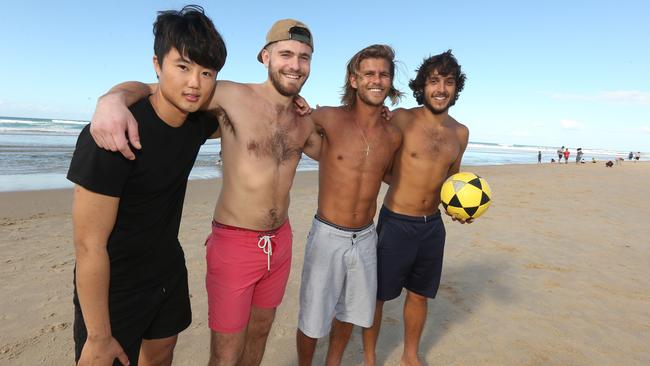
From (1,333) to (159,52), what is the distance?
12.5 ft

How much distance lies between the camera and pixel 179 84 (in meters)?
1.97

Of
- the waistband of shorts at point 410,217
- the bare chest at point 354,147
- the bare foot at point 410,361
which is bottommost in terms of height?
the bare foot at point 410,361

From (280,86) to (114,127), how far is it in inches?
55.6

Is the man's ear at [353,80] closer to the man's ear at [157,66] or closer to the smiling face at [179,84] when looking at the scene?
the smiling face at [179,84]

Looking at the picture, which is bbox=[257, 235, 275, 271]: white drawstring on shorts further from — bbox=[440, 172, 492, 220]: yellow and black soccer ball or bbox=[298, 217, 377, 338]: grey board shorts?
bbox=[440, 172, 492, 220]: yellow and black soccer ball

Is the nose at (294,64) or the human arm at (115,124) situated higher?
the nose at (294,64)

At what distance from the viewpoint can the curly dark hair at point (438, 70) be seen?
12.2 feet

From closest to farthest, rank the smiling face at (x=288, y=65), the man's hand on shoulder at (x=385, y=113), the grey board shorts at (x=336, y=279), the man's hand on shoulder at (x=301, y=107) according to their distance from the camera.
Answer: the smiling face at (x=288, y=65) → the man's hand on shoulder at (x=301, y=107) → the grey board shorts at (x=336, y=279) → the man's hand on shoulder at (x=385, y=113)

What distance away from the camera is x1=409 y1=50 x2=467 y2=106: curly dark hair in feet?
12.2

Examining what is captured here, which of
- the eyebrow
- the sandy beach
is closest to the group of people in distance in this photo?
the eyebrow

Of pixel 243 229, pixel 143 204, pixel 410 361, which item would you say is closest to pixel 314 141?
pixel 243 229

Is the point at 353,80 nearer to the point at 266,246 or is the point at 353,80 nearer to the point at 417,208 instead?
the point at 417,208

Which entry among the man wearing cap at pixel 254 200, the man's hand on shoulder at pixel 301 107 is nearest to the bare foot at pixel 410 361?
the man wearing cap at pixel 254 200

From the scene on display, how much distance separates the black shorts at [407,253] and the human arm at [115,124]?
2476 mm
